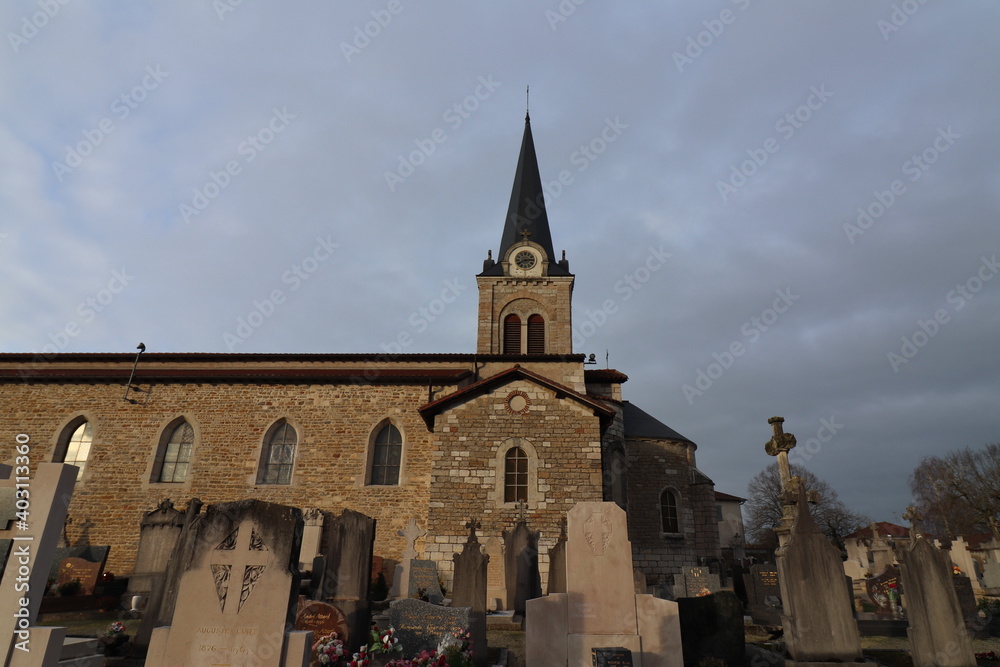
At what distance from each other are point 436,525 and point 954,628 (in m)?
10.3

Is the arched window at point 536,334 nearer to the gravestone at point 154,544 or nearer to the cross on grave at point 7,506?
the gravestone at point 154,544

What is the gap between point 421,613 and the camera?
23.5 feet

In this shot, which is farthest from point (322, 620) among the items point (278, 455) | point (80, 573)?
point (278, 455)

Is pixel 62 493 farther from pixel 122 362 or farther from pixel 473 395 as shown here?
pixel 122 362

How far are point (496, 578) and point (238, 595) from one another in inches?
369

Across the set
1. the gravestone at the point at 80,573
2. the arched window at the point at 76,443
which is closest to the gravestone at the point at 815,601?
the gravestone at the point at 80,573

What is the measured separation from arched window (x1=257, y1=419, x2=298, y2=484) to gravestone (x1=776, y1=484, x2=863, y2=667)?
14.0 m

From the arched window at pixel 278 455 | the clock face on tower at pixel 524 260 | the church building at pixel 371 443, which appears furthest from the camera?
the clock face on tower at pixel 524 260

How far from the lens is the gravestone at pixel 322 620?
667 cm

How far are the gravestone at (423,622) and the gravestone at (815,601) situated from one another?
13.6 feet

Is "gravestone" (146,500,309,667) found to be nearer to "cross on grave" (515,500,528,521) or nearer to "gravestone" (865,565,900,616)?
"cross on grave" (515,500,528,521)

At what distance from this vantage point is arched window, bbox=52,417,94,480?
16.6m

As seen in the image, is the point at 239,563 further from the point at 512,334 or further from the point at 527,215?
the point at 527,215

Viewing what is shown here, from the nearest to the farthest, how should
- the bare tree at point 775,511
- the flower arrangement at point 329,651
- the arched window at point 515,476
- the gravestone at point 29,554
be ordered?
the gravestone at point 29,554
the flower arrangement at point 329,651
the arched window at point 515,476
the bare tree at point 775,511
